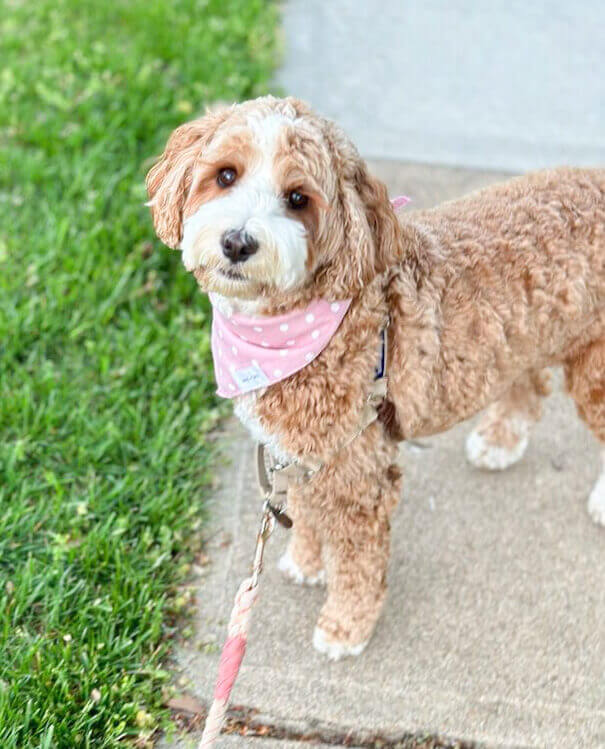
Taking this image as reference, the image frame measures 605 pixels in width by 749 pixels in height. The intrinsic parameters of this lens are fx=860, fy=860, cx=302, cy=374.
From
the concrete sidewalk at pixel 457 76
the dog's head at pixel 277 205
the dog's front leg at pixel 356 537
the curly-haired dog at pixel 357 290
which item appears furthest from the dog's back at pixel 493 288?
the concrete sidewalk at pixel 457 76

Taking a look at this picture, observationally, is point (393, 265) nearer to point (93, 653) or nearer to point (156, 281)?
point (93, 653)

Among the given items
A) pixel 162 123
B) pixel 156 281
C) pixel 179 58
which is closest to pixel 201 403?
pixel 156 281

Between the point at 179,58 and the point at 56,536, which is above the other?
the point at 179,58

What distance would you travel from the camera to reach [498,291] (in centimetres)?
259

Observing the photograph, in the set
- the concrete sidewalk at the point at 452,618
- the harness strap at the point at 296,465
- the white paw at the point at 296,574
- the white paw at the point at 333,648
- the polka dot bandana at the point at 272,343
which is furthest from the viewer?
the white paw at the point at 296,574

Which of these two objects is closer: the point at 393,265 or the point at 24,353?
the point at 393,265

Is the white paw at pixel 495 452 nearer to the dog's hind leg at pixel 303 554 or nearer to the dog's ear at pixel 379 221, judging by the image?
the dog's hind leg at pixel 303 554

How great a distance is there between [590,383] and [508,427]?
539mm

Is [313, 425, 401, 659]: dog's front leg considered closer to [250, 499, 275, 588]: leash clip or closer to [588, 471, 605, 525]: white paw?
[250, 499, 275, 588]: leash clip

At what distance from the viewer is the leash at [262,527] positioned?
2.21 meters

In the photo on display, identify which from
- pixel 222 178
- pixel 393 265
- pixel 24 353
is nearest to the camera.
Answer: pixel 222 178

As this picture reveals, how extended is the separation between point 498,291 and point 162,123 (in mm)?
3091

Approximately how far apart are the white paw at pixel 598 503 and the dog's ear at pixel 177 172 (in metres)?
1.94

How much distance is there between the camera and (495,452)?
11.5 ft
